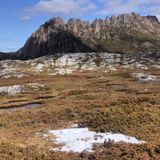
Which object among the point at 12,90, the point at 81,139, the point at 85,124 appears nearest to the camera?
the point at 81,139

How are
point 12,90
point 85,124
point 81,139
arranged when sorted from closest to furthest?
point 81,139 < point 85,124 < point 12,90

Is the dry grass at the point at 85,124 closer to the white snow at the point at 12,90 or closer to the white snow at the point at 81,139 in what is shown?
the white snow at the point at 81,139

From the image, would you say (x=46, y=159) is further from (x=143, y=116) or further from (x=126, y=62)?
(x=126, y=62)

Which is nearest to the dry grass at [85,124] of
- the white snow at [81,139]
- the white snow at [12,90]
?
the white snow at [81,139]

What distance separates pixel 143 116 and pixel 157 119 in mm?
1216

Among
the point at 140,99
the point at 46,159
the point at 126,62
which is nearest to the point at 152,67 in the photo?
the point at 126,62

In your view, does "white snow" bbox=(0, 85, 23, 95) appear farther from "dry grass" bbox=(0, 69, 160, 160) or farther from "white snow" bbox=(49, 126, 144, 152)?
"white snow" bbox=(49, 126, 144, 152)

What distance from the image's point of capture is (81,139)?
86.7 feet

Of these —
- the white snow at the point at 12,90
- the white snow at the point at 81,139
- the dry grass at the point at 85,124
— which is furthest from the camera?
the white snow at the point at 12,90

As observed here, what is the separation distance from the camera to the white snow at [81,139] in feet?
80.8

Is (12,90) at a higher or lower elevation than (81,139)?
lower

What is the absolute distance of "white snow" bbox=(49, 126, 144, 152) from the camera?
24641 mm

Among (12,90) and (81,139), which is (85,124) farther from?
(12,90)

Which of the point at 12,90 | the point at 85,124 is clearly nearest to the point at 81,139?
the point at 85,124
